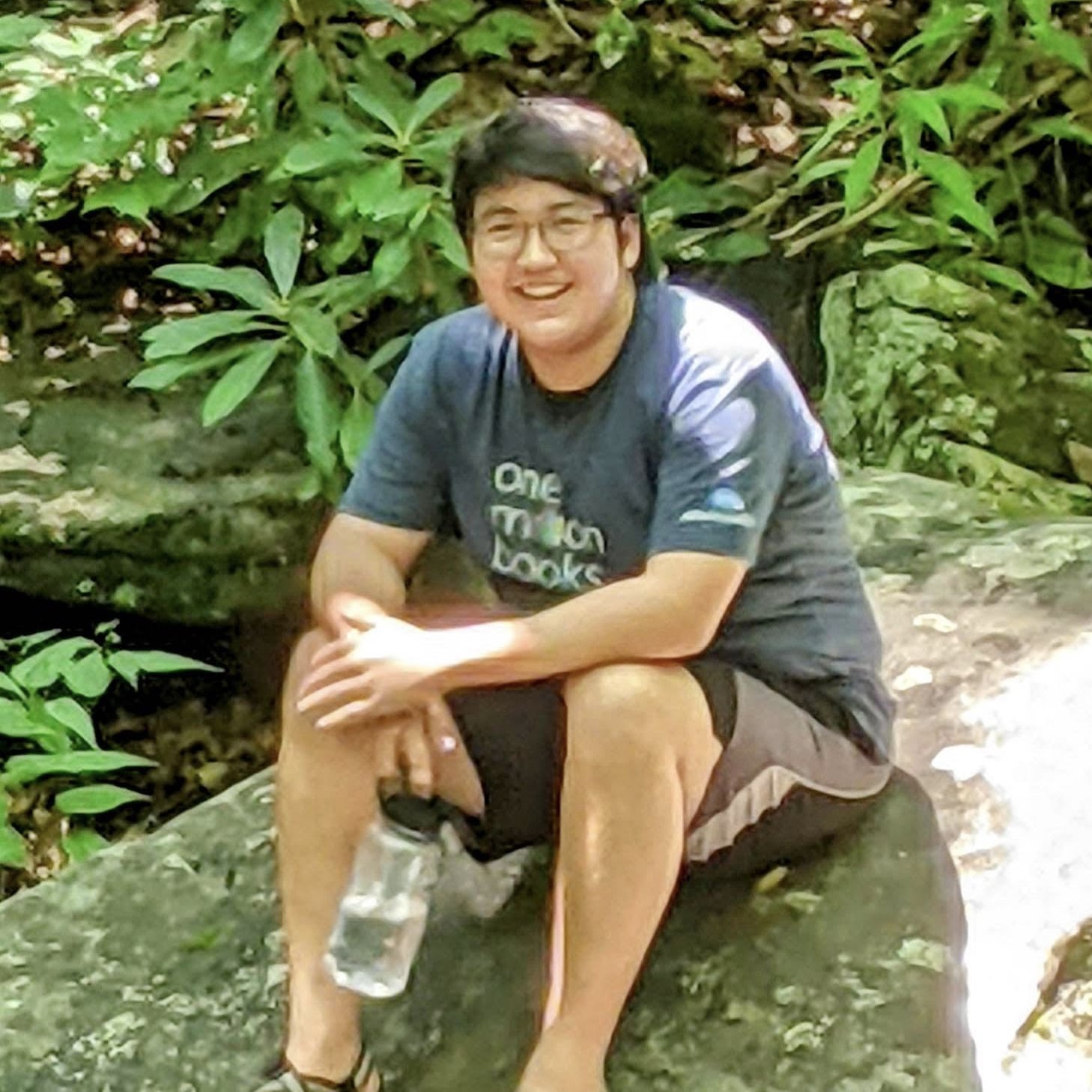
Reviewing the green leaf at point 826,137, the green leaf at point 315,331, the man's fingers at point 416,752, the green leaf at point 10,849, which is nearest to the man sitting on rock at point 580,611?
the man's fingers at point 416,752

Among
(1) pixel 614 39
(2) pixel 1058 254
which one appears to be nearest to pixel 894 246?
(2) pixel 1058 254

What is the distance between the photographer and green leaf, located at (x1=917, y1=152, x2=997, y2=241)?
279cm

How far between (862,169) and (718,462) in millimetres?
1374

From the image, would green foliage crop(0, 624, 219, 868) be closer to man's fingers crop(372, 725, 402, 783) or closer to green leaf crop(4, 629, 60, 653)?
green leaf crop(4, 629, 60, 653)

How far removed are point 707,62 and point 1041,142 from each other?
1.85 feet

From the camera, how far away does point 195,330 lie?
102 inches

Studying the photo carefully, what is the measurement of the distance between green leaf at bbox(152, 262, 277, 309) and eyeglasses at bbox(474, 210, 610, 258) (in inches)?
43.3

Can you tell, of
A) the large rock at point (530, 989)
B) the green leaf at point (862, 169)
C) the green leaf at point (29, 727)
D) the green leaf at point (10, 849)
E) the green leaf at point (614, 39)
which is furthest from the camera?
the green leaf at point (614, 39)

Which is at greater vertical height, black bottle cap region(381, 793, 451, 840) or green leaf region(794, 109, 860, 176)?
green leaf region(794, 109, 860, 176)

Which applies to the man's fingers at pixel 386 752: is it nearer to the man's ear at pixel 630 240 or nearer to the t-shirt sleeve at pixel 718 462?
the t-shirt sleeve at pixel 718 462

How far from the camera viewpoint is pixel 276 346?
8.49ft

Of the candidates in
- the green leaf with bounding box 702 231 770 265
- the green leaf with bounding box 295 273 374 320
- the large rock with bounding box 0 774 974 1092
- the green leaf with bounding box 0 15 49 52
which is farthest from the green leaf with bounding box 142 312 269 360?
the large rock with bounding box 0 774 974 1092

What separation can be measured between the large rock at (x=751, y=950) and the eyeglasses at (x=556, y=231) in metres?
0.64

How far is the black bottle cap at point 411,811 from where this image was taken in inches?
63.5
